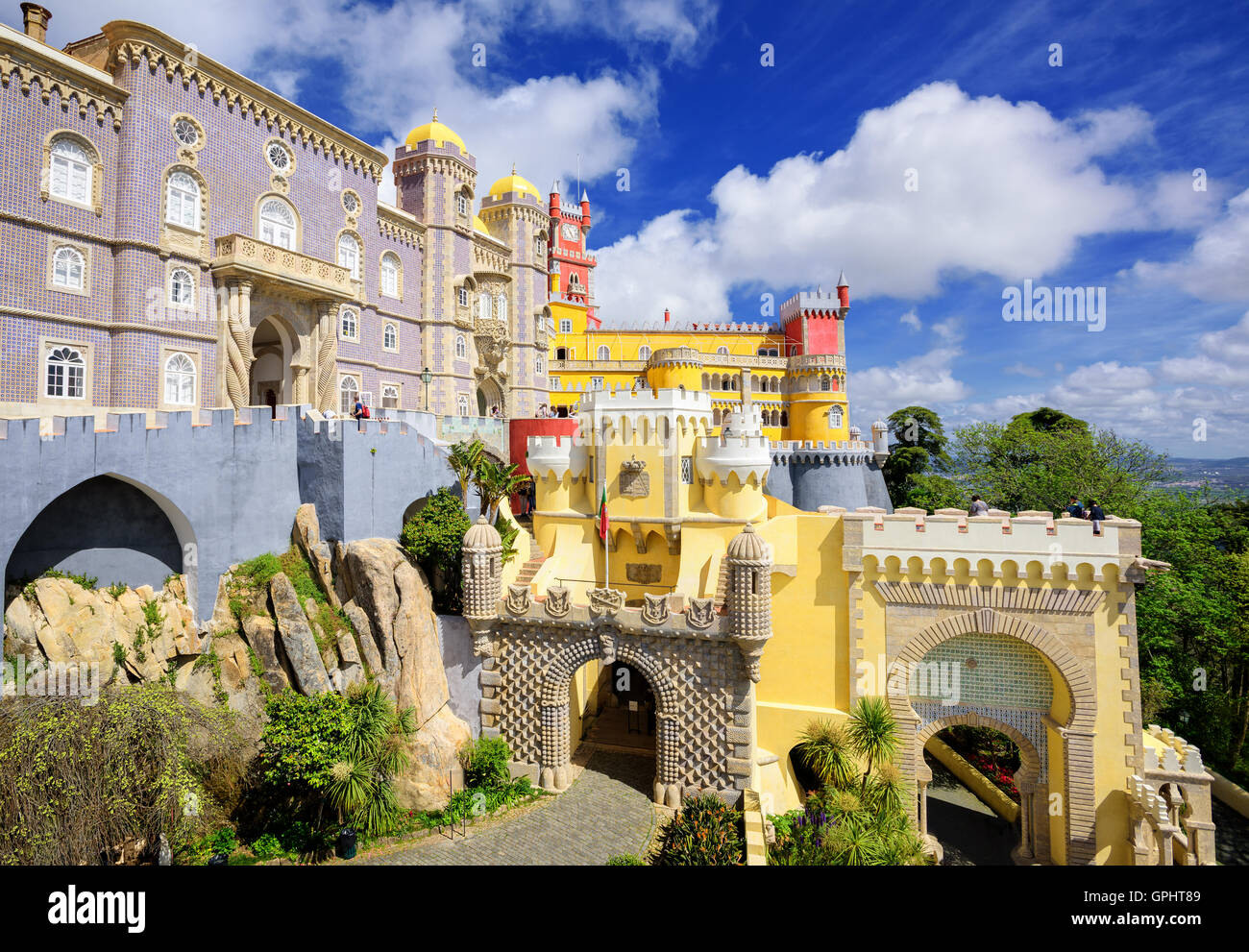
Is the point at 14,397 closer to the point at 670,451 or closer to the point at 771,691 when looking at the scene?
the point at 670,451

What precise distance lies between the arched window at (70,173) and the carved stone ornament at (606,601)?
23481mm

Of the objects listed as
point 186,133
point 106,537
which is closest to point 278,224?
point 186,133

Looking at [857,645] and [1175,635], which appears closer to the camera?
[857,645]

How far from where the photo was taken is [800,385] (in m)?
52.6

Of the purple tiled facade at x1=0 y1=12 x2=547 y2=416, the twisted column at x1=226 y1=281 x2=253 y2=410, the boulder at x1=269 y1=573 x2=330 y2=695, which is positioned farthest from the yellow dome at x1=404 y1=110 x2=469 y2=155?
the boulder at x1=269 y1=573 x2=330 y2=695

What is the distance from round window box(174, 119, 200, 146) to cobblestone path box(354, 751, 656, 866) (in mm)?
27182

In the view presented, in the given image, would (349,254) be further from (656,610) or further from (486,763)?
(486,763)

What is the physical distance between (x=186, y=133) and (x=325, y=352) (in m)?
9.74

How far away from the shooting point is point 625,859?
16.2m

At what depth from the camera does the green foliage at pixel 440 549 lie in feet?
73.2

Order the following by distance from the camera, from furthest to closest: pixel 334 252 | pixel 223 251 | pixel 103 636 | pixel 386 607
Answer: pixel 334 252, pixel 223 251, pixel 386 607, pixel 103 636

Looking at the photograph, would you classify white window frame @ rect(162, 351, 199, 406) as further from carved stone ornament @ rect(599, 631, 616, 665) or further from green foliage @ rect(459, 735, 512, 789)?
carved stone ornament @ rect(599, 631, 616, 665)
